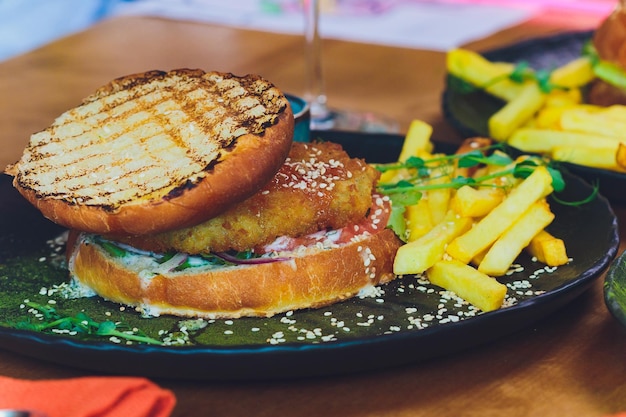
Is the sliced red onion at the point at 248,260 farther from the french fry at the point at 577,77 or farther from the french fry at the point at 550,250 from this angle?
the french fry at the point at 577,77

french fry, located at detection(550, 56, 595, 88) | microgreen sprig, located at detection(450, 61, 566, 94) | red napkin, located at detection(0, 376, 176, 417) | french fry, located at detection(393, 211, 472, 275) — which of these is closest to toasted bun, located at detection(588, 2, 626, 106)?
french fry, located at detection(550, 56, 595, 88)

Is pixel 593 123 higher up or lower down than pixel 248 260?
lower down

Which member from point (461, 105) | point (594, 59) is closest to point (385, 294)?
point (461, 105)

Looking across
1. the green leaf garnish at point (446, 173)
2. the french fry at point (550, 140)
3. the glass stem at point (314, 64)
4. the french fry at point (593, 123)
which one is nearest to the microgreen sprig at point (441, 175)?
the green leaf garnish at point (446, 173)

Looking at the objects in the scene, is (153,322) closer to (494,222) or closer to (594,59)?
(494,222)

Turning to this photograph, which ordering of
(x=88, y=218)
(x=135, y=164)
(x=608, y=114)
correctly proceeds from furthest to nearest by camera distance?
1. (x=608, y=114)
2. (x=135, y=164)
3. (x=88, y=218)

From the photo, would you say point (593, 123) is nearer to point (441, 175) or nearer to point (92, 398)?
point (441, 175)

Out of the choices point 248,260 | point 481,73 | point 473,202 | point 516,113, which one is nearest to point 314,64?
point 481,73

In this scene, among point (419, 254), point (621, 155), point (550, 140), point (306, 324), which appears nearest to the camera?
point (306, 324)
